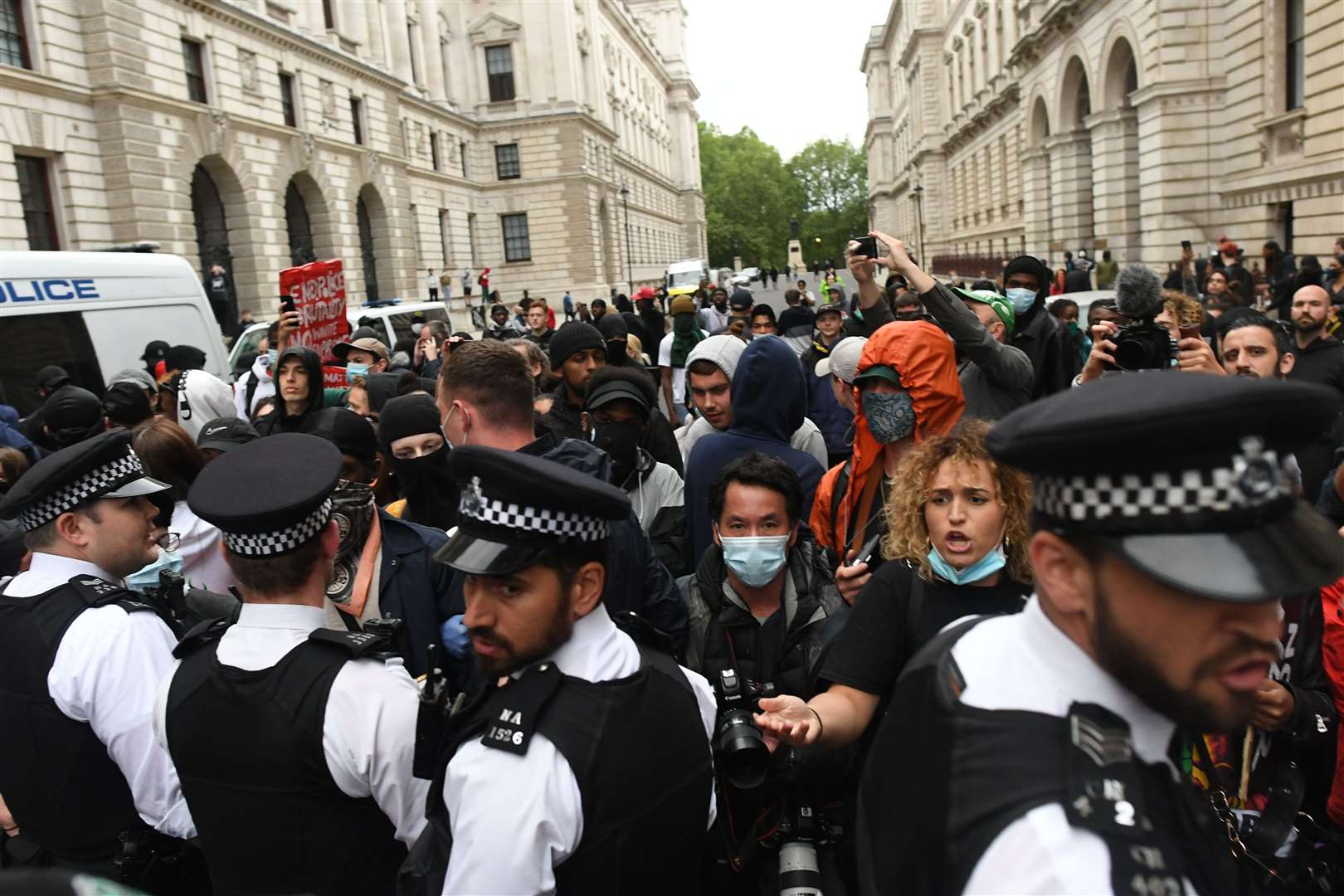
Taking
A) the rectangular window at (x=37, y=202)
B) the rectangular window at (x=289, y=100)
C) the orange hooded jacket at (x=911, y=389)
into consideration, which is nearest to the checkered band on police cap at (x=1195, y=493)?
the orange hooded jacket at (x=911, y=389)

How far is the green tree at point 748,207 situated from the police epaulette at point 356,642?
114719 millimetres

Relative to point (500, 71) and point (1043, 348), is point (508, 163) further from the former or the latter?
point (1043, 348)

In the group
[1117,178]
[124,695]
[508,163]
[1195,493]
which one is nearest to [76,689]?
[124,695]

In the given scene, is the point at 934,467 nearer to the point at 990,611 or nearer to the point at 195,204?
the point at 990,611

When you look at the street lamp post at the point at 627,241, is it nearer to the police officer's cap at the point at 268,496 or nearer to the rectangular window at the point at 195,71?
the rectangular window at the point at 195,71

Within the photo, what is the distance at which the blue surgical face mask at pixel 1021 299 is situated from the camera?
5930mm

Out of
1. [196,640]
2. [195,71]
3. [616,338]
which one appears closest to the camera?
[196,640]

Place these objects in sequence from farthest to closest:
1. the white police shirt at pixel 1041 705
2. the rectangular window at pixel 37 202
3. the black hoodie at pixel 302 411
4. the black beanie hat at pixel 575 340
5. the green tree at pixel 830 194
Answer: the green tree at pixel 830 194 → the rectangular window at pixel 37 202 → the black beanie hat at pixel 575 340 → the black hoodie at pixel 302 411 → the white police shirt at pixel 1041 705

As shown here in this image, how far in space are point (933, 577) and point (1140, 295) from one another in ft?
5.59

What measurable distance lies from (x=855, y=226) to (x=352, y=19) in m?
94.0

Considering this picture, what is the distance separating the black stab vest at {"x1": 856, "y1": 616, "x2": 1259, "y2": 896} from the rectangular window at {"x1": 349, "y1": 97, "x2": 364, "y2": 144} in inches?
1454

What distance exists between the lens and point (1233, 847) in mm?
2318

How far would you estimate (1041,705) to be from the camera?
1.29 meters

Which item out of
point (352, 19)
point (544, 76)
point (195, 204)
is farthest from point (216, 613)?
point (544, 76)
